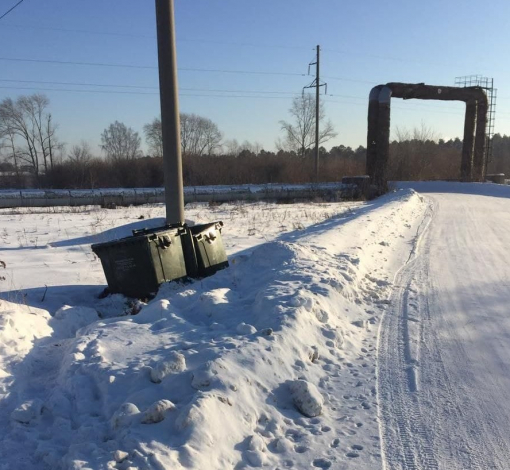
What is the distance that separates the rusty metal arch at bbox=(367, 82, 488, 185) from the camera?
29.5m

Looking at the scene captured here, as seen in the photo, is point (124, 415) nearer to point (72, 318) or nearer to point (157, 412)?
point (157, 412)

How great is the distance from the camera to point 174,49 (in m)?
8.01

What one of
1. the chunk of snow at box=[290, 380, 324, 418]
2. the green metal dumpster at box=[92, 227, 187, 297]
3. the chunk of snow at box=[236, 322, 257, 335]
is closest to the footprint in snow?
the chunk of snow at box=[290, 380, 324, 418]

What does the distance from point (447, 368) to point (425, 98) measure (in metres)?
32.0

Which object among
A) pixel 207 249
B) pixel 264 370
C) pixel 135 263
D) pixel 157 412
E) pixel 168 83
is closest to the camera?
pixel 157 412

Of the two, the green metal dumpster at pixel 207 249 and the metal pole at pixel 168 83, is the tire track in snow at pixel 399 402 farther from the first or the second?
A: the metal pole at pixel 168 83

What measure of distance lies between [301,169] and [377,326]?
51327mm

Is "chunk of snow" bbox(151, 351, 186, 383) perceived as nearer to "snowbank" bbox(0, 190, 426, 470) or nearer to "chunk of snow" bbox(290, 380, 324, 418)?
"snowbank" bbox(0, 190, 426, 470)

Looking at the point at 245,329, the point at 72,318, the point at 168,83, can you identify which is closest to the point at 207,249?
the point at 72,318

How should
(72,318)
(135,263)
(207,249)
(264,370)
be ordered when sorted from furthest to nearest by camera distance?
1. (207,249)
2. (135,263)
3. (72,318)
4. (264,370)

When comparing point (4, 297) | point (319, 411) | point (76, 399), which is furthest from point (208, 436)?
point (4, 297)

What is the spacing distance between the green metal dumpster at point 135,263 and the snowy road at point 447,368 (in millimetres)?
3184

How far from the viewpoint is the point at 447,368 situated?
4.14 m

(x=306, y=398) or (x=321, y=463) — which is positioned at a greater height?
(x=306, y=398)
